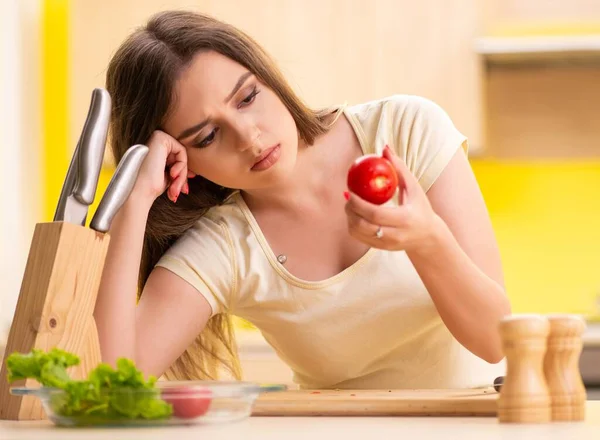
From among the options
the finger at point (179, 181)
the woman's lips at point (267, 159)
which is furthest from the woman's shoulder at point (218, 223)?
the woman's lips at point (267, 159)

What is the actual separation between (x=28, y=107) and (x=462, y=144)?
87.8 inches

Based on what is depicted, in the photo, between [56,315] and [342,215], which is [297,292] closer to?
[342,215]

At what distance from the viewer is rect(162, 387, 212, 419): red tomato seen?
35.8 inches

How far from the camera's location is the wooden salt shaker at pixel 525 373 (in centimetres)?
94

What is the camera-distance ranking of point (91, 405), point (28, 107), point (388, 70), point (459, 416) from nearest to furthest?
point (91, 405) → point (459, 416) → point (388, 70) → point (28, 107)

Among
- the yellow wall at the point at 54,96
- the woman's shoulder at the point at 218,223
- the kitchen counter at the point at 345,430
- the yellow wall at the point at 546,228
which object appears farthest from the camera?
the yellow wall at the point at 54,96

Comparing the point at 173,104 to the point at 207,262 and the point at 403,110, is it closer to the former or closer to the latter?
the point at 207,262

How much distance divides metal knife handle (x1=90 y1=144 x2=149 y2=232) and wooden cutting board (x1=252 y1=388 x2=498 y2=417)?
296 millimetres

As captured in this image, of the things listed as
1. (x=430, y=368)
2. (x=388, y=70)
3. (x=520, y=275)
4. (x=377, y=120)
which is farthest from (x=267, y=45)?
(x=430, y=368)

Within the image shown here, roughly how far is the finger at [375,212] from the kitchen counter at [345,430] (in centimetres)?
23

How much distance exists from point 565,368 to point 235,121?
0.67m

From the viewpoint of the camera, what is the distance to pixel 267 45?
3268mm

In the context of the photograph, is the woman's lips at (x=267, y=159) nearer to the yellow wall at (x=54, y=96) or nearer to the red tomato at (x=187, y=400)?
the red tomato at (x=187, y=400)

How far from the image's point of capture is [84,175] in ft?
3.76
